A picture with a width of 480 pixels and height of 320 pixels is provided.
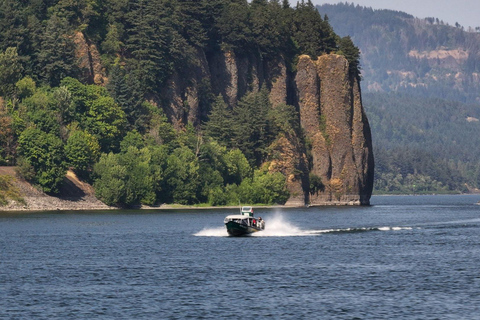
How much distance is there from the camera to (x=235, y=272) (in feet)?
255

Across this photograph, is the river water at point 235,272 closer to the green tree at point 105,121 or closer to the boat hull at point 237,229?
the boat hull at point 237,229

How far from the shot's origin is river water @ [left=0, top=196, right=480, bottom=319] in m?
60.6

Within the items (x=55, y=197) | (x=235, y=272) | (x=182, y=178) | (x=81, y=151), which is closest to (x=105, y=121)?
(x=81, y=151)

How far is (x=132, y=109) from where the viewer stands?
198 metres

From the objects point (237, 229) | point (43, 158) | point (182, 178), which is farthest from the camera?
point (182, 178)

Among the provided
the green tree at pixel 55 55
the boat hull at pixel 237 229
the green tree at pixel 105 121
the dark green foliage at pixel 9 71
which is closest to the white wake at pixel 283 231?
the boat hull at pixel 237 229

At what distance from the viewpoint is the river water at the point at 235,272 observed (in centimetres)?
6059

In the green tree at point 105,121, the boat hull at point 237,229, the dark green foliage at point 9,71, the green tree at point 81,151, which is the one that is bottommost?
the boat hull at point 237,229

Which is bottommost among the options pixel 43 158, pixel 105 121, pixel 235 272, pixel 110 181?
pixel 235 272

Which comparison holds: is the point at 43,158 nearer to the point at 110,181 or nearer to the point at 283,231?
the point at 110,181

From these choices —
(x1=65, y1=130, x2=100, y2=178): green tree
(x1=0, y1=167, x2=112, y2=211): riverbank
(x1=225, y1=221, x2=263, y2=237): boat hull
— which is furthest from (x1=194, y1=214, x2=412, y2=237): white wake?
(x1=65, y1=130, x2=100, y2=178): green tree

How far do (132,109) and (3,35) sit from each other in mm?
30400

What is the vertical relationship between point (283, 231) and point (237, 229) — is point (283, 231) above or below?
below

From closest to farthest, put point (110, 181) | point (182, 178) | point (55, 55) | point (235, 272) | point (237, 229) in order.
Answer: point (235, 272), point (237, 229), point (110, 181), point (182, 178), point (55, 55)
